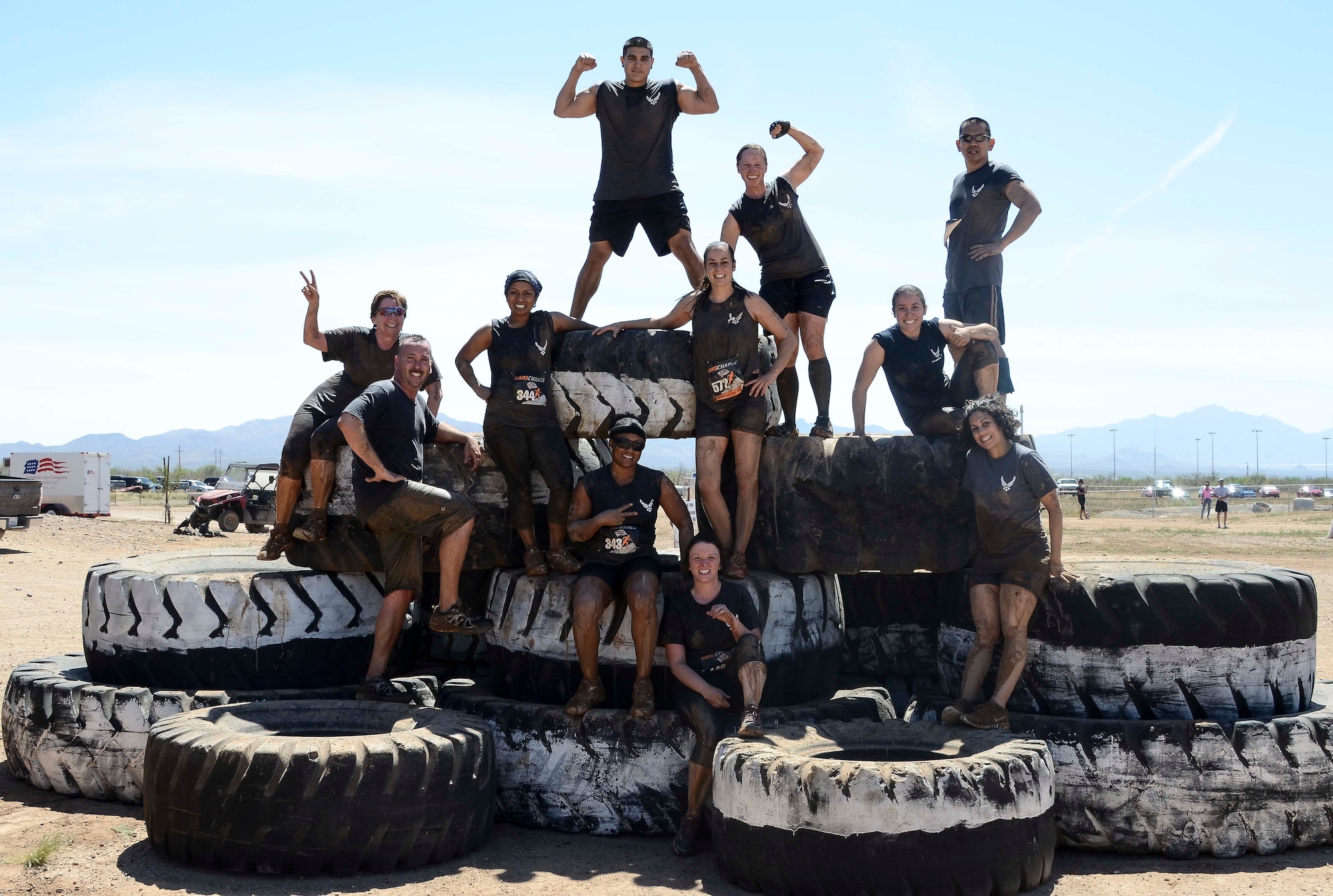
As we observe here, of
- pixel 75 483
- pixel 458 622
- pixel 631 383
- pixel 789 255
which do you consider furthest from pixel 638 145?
pixel 75 483

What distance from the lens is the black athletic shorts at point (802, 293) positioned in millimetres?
6926

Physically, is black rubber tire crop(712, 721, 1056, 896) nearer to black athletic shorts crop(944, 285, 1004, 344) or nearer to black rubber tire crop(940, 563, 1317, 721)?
black rubber tire crop(940, 563, 1317, 721)

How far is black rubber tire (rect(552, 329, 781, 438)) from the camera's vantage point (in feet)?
20.7

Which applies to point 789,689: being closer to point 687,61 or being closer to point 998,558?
point 998,558

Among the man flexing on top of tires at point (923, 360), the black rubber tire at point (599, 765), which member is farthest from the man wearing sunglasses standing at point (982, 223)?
the black rubber tire at point (599, 765)

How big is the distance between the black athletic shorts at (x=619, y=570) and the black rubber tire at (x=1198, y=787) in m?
2.24

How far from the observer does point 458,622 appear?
5984mm

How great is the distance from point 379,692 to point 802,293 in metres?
3.57

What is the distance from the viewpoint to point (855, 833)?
4.35 m

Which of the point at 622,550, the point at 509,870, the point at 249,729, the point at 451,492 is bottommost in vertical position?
the point at 509,870

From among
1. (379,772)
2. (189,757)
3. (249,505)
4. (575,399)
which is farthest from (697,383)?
(249,505)

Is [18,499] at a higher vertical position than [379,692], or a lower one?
higher

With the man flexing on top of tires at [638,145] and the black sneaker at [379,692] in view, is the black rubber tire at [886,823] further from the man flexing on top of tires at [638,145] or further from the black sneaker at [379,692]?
the man flexing on top of tires at [638,145]

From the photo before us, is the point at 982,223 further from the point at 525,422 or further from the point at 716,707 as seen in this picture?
the point at 716,707
